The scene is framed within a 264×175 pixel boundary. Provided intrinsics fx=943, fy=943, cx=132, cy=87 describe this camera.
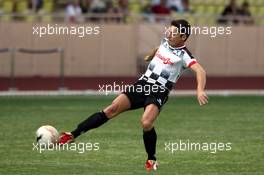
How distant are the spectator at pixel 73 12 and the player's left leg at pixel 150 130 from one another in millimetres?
16842

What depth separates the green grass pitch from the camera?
12.7 m

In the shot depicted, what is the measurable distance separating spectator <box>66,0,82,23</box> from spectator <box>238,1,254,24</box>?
5.56 m

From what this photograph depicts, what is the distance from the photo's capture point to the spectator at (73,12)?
29094 millimetres

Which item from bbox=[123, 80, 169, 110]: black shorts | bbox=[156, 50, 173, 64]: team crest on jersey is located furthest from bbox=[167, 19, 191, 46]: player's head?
bbox=[123, 80, 169, 110]: black shorts

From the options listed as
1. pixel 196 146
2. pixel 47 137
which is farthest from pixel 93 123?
pixel 196 146


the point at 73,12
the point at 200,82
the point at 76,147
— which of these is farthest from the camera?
the point at 73,12

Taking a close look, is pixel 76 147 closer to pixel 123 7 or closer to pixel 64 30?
pixel 64 30

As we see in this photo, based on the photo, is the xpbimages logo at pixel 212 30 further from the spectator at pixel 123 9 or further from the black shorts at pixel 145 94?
the black shorts at pixel 145 94

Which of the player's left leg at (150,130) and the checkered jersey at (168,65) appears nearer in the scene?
the player's left leg at (150,130)

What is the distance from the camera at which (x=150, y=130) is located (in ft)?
41.1

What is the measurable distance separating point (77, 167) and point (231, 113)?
861 centimetres

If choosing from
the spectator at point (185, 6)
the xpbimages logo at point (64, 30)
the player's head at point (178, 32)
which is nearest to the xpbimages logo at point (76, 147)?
the player's head at point (178, 32)

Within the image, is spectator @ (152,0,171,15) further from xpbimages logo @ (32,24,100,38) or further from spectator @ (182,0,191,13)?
xpbimages logo @ (32,24,100,38)

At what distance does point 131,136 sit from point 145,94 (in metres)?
3.84
